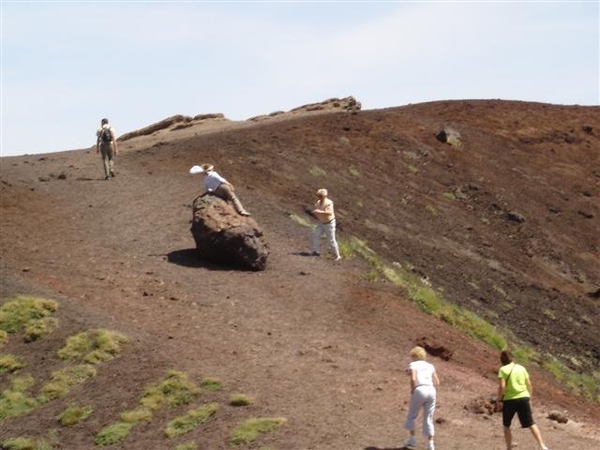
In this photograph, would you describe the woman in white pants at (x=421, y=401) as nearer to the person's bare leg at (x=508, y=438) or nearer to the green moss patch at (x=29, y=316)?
the person's bare leg at (x=508, y=438)

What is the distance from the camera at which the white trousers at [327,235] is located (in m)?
29.0

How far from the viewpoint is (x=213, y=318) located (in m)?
25.0

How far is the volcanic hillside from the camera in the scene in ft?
68.4

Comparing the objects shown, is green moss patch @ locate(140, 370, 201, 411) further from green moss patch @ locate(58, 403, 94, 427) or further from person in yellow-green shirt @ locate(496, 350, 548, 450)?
person in yellow-green shirt @ locate(496, 350, 548, 450)

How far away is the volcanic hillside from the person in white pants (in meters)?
0.41

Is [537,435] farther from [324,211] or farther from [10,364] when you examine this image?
[324,211]

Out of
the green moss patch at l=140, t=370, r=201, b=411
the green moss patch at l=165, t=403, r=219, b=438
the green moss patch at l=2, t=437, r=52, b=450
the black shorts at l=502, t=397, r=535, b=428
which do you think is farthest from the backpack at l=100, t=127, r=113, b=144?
the black shorts at l=502, t=397, r=535, b=428

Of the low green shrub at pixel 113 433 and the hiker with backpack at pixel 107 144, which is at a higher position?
the hiker with backpack at pixel 107 144

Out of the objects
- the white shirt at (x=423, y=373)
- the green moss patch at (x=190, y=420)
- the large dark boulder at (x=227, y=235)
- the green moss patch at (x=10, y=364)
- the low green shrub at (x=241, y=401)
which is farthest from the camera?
the large dark boulder at (x=227, y=235)

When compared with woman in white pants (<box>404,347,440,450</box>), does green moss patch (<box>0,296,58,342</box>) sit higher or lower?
higher

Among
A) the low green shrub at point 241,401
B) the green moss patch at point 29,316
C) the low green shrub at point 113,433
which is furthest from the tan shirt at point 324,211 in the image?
the low green shrub at point 113,433

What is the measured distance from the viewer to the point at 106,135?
121 ft

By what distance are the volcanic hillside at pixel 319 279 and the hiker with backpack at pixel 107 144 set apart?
21.2 inches

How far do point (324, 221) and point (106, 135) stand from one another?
434 inches
